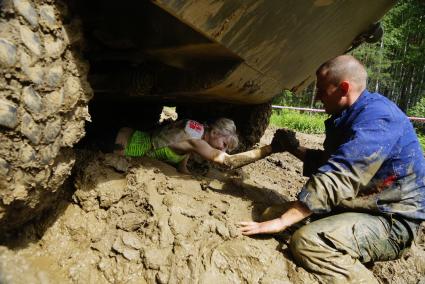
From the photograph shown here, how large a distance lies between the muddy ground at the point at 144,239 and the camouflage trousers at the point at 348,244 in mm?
93

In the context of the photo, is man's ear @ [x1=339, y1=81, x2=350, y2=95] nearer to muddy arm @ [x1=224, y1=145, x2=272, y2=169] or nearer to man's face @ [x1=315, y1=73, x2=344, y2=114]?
man's face @ [x1=315, y1=73, x2=344, y2=114]

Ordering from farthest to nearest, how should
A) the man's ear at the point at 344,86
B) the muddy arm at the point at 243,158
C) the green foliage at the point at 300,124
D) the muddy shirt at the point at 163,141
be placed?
the green foliage at the point at 300,124, the muddy shirt at the point at 163,141, the muddy arm at the point at 243,158, the man's ear at the point at 344,86

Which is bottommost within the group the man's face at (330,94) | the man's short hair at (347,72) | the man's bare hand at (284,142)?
the man's bare hand at (284,142)

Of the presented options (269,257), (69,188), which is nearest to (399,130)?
(269,257)

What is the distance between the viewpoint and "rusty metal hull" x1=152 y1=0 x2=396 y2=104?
174cm

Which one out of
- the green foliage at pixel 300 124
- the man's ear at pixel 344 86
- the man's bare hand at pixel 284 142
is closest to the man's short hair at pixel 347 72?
the man's ear at pixel 344 86

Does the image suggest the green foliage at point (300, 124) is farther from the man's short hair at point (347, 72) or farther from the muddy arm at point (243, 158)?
the man's short hair at point (347, 72)

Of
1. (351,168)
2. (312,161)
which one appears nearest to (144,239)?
(351,168)

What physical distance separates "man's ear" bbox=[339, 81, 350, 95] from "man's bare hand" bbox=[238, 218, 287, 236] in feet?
2.69

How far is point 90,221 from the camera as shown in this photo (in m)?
2.04

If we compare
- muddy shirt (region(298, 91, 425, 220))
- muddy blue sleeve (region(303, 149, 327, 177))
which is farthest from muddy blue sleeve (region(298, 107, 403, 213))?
muddy blue sleeve (region(303, 149, 327, 177))

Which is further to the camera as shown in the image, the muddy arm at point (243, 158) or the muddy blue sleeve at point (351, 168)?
the muddy arm at point (243, 158)

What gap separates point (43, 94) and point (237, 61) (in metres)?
1.09

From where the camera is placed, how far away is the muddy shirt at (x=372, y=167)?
193cm
